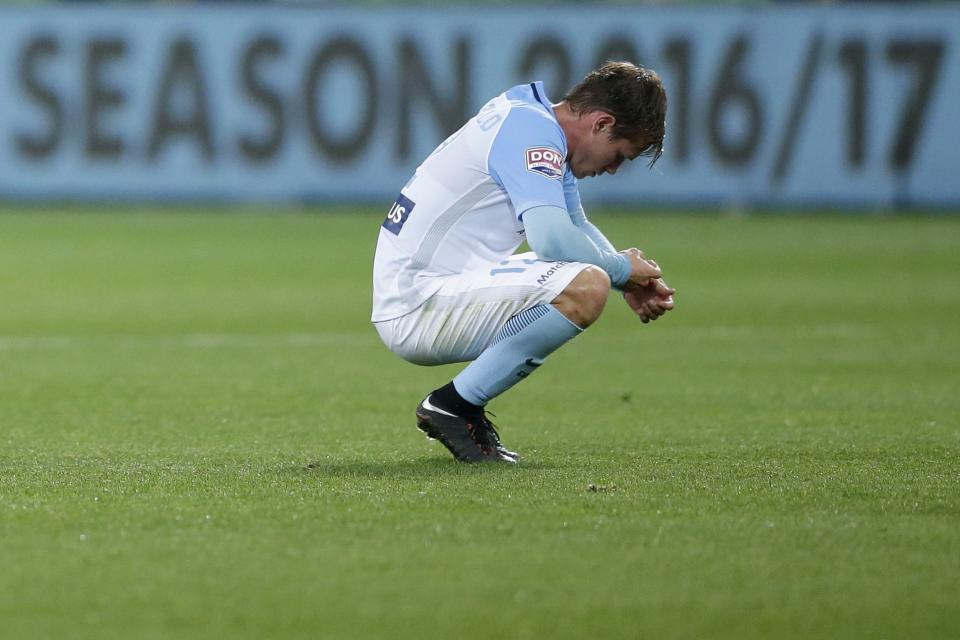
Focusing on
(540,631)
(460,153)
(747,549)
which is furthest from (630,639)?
(460,153)

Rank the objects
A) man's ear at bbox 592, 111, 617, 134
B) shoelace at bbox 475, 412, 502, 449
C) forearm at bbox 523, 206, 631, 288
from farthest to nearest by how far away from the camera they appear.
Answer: shoelace at bbox 475, 412, 502, 449, man's ear at bbox 592, 111, 617, 134, forearm at bbox 523, 206, 631, 288

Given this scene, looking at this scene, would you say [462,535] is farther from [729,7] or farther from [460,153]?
[729,7]

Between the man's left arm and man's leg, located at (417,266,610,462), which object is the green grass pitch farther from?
the man's left arm

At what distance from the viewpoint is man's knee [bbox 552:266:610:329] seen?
5.68 metres

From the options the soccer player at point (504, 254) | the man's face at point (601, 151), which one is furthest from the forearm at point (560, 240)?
the man's face at point (601, 151)

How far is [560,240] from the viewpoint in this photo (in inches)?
222

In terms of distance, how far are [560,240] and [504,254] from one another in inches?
20.4

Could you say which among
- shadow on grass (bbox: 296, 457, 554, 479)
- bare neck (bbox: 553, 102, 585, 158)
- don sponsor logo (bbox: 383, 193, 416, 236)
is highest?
bare neck (bbox: 553, 102, 585, 158)

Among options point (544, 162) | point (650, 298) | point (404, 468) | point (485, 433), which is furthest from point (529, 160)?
point (404, 468)

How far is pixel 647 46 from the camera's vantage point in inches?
851

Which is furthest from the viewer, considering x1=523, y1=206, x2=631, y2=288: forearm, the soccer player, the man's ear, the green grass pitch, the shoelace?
the shoelace

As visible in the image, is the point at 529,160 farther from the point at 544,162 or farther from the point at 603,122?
the point at 603,122

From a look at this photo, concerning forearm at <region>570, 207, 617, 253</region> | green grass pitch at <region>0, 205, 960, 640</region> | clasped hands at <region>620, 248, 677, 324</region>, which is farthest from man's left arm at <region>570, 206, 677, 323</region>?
green grass pitch at <region>0, 205, 960, 640</region>

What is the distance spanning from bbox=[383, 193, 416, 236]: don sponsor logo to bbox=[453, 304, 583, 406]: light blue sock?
0.55 metres
